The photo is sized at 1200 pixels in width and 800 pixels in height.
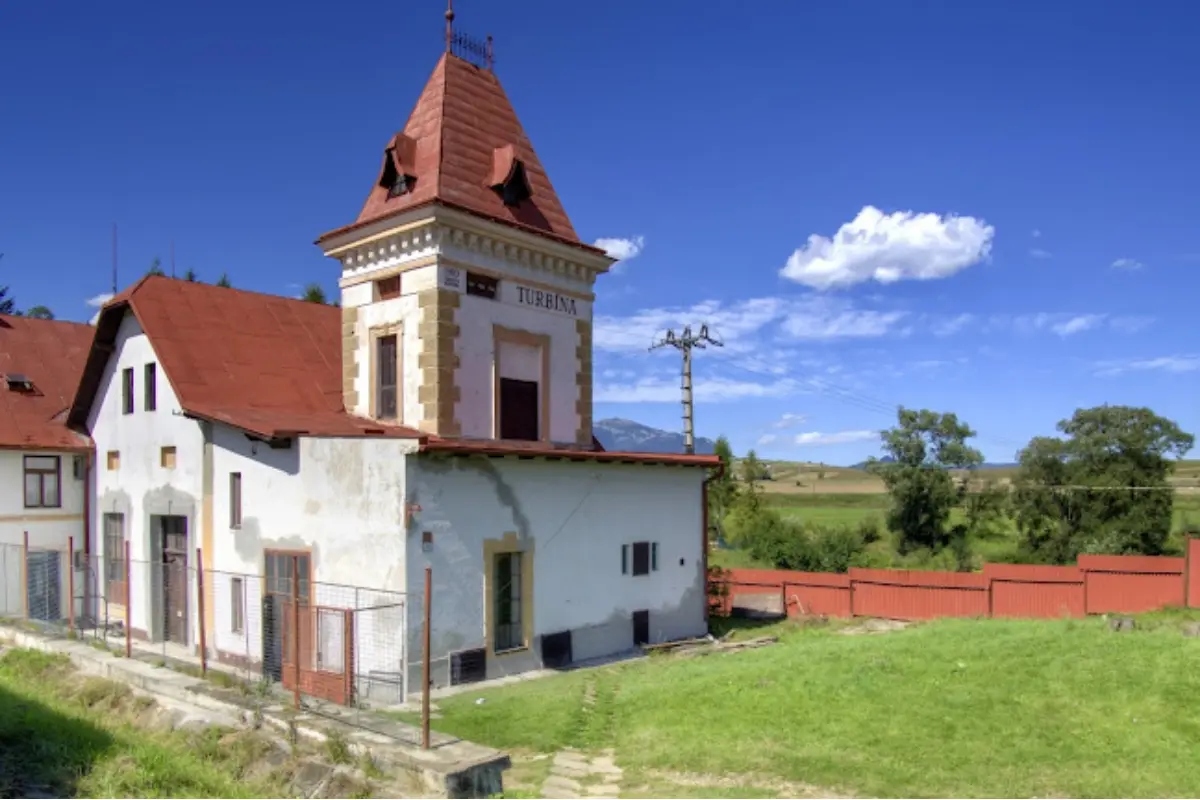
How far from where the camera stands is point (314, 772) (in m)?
10.4

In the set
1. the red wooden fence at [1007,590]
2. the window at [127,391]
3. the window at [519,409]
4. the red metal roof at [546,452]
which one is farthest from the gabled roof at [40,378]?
the red wooden fence at [1007,590]

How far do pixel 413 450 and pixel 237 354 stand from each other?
7782mm

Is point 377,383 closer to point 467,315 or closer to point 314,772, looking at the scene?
point 467,315

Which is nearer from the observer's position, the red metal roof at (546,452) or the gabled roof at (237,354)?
the red metal roof at (546,452)

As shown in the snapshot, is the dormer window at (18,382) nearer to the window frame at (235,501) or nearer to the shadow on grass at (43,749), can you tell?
the window frame at (235,501)

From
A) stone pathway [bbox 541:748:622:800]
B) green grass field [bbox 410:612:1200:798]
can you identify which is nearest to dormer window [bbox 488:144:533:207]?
green grass field [bbox 410:612:1200:798]

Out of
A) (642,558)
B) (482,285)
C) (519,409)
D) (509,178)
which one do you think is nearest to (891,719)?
(642,558)

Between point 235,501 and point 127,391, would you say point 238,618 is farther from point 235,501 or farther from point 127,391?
point 127,391

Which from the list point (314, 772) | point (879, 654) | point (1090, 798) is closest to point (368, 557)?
point (314, 772)

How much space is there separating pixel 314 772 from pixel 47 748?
3.78 meters

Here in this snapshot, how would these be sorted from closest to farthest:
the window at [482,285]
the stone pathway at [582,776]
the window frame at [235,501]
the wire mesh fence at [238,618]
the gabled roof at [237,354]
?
1. the stone pathway at [582,776]
2. the wire mesh fence at [238,618]
3. the window frame at [235,501]
4. the gabled roof at [237,354]
5. the window at [482,285]

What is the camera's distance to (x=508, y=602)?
54.7 ft

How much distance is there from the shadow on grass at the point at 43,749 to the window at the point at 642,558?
33.1 feet

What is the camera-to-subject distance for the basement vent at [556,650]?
17062 mm
